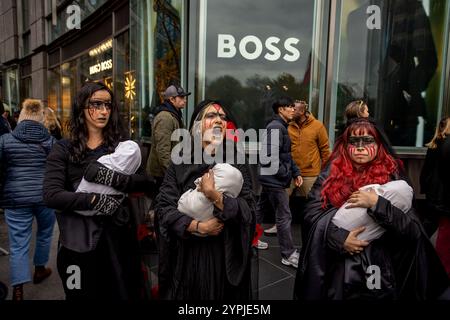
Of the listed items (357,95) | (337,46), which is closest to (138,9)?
(337,46)

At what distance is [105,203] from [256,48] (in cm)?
480

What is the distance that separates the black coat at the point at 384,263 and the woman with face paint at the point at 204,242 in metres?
0.45

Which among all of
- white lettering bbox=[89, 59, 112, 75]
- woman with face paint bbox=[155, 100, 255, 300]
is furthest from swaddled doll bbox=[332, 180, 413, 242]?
white lettering bbox=[89, 59, 112, 75]

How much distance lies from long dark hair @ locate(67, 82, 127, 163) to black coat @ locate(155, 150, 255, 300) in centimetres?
59

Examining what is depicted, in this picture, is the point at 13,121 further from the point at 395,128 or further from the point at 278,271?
the point at 395,128

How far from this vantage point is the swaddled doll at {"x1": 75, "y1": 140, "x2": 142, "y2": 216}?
220 cm

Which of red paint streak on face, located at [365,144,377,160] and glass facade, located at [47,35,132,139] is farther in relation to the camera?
glass facade, located at [47,35,132,139]

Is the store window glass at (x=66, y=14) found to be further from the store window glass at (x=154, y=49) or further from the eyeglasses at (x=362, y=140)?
the eyeglasses at (x=362, y=140)

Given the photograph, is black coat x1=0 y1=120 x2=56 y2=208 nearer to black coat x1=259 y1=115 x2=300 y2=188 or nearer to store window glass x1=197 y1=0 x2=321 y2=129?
black coat x1=259 y1=115 x2=300 y2=188

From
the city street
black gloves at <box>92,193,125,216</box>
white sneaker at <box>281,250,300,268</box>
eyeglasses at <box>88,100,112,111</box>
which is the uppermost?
eyeglasses at <box>88,100,112,111</box>

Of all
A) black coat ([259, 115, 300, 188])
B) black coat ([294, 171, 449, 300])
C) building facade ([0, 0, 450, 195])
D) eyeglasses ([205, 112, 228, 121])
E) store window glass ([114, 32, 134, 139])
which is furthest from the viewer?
store window glass ([114, 32, 134, 139])
